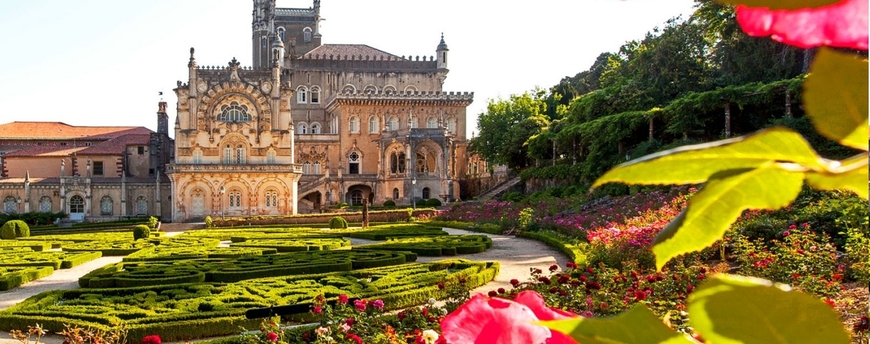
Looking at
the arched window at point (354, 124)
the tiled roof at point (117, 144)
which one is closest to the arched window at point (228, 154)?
the tiled roof at point (117, 144)

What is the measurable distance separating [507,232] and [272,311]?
15715 millimetres

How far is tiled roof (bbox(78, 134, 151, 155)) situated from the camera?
44.8 metres

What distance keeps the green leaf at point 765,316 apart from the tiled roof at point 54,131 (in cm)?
5148

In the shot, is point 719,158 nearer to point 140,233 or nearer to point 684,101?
point 140,233

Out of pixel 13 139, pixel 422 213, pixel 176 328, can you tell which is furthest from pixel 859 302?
pixel 13 139

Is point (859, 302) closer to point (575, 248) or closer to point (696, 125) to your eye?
point (575, 248)

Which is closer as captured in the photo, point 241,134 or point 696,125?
point 696,125

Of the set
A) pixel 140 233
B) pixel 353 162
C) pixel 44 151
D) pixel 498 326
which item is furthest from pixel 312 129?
pixel 498 326

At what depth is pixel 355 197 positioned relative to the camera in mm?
47406

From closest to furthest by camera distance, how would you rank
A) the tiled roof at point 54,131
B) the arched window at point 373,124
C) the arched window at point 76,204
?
the arched window at point 76,204, the tiled roof at point 54,131, the arched window at point 373,124

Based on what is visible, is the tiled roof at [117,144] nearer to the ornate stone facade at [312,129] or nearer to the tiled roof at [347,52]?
the ornate stone facade at [312,129]

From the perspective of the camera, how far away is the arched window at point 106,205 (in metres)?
41.8

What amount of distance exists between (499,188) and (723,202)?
4354 centimetres

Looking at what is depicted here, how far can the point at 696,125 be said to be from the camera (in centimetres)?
2662
